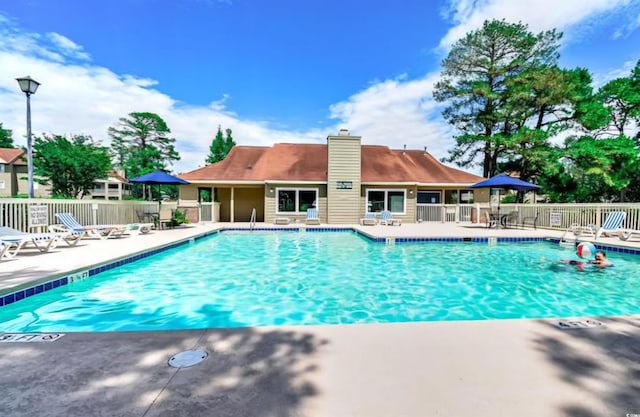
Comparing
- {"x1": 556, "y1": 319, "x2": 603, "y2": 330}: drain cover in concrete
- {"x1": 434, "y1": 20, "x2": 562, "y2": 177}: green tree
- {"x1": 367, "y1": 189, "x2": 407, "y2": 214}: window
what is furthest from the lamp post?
{"x1": 434, "y1": 20, "x2": 562, "y2": 177}: green tree

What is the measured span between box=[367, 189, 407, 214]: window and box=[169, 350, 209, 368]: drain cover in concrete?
15262 millimetres

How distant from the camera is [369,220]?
15.8 meters

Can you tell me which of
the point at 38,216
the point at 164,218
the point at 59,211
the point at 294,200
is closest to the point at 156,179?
the point at 164,218

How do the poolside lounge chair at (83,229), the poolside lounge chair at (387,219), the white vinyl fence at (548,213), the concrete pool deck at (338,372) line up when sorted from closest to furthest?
the concrete pool deck at (338,372), the poolside lounge chair at (83,229), the white vinyl fence at (548,213), the poolside lounge chair at (387,219)

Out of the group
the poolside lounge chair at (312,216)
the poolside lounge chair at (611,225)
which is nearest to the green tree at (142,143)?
the poolside lounge chair at (312,216)

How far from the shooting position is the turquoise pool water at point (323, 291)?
13.4 feet

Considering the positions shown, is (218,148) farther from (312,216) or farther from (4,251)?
(4,251)

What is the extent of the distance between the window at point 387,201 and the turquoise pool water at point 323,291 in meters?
8.41

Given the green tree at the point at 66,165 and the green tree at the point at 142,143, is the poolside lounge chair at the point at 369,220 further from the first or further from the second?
the green tree at the point at 142,143

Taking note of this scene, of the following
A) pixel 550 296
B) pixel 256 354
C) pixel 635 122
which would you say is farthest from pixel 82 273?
pixel 635 122

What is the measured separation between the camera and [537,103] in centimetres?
1884

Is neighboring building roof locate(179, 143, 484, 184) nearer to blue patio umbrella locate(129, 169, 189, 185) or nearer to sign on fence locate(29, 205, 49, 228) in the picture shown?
blue patio umbrella locate(129, 169, 189, 185)

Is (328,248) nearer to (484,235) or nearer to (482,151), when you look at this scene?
(484,235)

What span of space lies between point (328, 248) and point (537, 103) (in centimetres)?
1753
